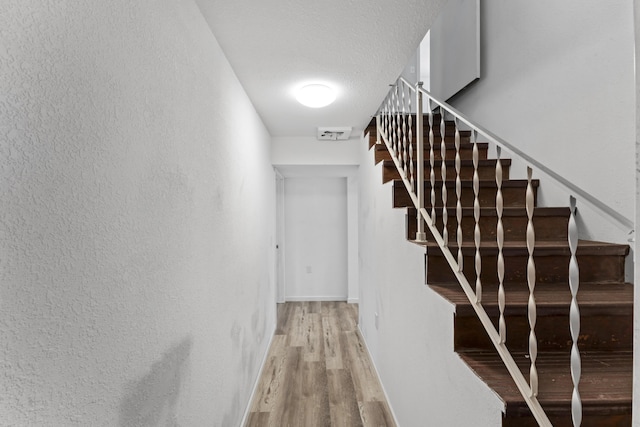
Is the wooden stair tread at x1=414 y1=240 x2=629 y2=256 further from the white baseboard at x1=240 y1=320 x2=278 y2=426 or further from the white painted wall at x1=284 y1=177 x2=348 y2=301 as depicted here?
the white painted wall at x1=284 y1=177 x2=348 y2=301

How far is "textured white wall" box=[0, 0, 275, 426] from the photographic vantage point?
0.59 meters

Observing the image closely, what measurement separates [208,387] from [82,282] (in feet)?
3.40

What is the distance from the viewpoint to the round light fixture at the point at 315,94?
2.36 metres

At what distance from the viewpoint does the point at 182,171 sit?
1.30m

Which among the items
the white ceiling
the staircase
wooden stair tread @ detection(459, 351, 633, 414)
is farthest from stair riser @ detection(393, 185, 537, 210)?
wooden stair tread @ detection(459, 351, 633, 414)

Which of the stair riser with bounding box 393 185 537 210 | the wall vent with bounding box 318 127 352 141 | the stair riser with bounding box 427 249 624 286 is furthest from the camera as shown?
the wall vent with bounding box 318 127 352 141

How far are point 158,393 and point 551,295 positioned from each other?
1504 millimetres

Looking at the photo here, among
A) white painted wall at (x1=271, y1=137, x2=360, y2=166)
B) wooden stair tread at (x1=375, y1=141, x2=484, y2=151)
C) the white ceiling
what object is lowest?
wooden stair tread at (x1=375, y1=141, x2=484, y2=151)

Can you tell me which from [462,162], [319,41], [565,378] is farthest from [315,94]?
[565,378]

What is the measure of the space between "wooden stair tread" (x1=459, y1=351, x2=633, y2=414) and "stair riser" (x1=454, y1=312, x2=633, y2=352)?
0.03m

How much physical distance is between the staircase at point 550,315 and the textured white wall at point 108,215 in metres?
1.03

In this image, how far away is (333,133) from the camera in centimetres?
359

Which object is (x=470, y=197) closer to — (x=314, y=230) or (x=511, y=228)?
(x=511, y=228)

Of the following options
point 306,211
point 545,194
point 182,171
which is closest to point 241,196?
point 182,171
